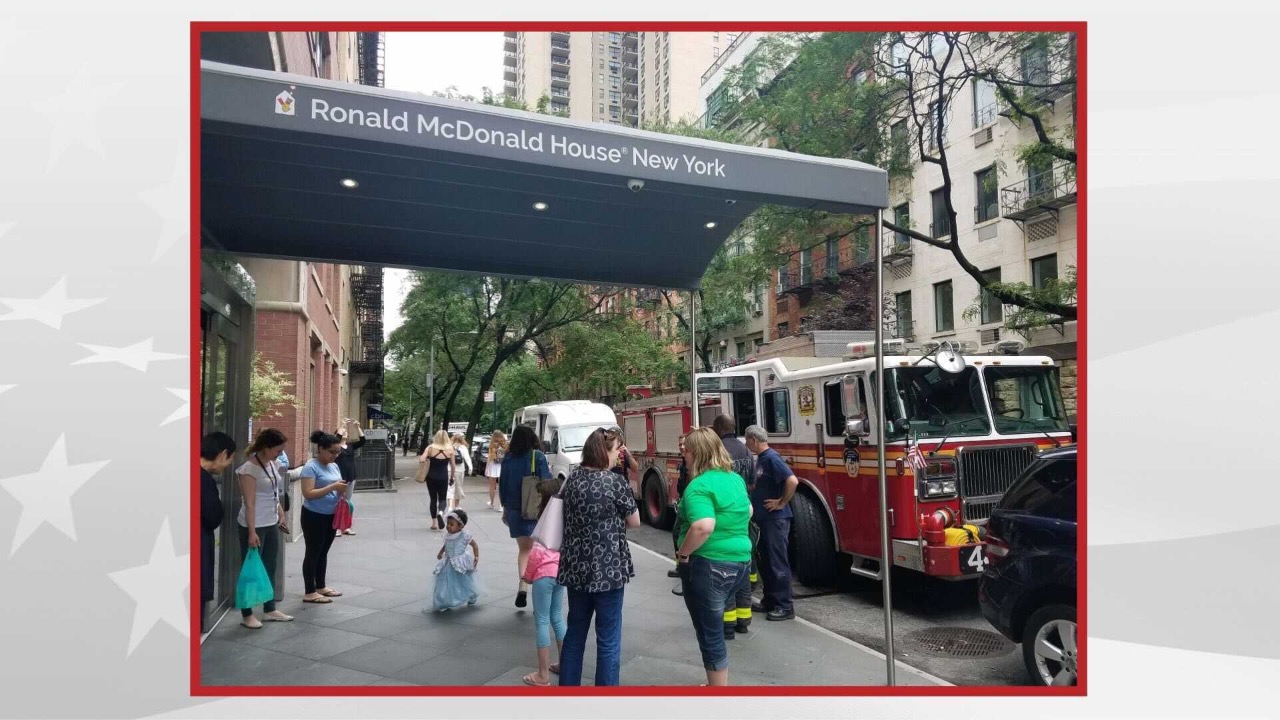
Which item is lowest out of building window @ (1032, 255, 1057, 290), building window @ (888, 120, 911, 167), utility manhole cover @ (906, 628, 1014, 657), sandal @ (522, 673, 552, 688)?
utility manhole cover @ (906, 628, 1014, 657)

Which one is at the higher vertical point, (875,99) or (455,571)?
(875,99)

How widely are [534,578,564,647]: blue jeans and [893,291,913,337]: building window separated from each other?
21478 mm

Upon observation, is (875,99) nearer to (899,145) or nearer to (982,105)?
(899,145)

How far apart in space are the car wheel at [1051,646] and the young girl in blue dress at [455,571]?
4520 millimetres

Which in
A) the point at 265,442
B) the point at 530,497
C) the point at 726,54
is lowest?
the point at 530,497

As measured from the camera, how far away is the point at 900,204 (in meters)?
23.9

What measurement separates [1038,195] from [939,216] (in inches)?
146

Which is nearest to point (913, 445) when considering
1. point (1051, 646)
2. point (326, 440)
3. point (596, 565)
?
→ point (1051, 646)

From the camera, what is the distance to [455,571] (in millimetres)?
7012

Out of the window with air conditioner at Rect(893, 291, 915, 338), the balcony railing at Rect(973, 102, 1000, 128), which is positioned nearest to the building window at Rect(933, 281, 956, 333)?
the window with air conditioner at Rect(893, 291, 915, 338)

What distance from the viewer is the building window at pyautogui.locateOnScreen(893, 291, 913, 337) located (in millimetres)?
24922

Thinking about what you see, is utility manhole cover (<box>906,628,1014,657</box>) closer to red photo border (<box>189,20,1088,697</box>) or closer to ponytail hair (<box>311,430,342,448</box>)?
red photo border (<box>189,20,1088,697</box>)

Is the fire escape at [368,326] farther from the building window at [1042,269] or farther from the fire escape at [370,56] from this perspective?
the building window at [1042,269]

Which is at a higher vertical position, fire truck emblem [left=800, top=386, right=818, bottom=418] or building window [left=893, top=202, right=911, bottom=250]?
building window [left=893, top=202, right=911, bottom=250]
